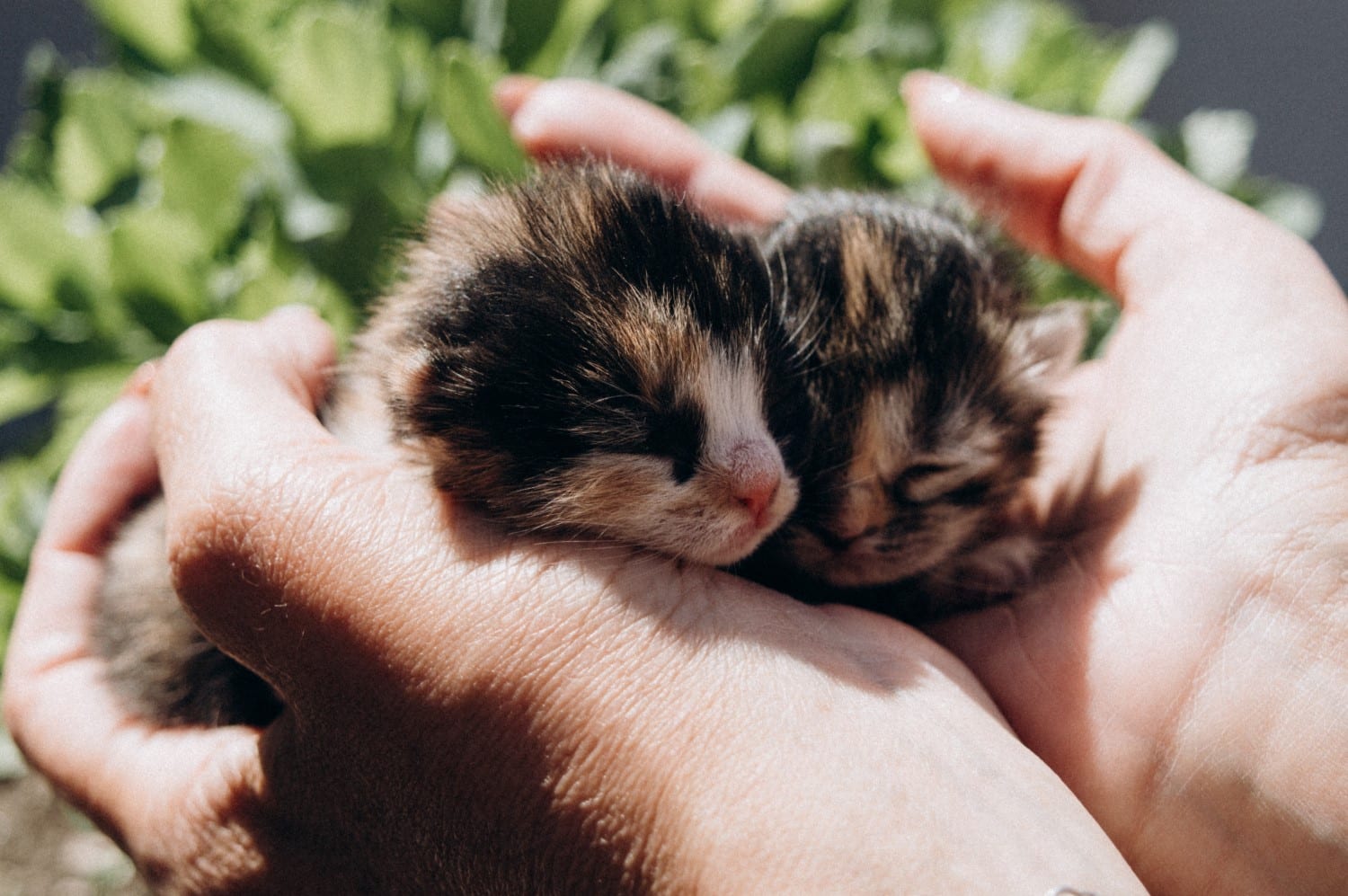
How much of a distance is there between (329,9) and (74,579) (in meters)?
1.27

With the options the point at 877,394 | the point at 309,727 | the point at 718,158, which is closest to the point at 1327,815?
the point at 877,394

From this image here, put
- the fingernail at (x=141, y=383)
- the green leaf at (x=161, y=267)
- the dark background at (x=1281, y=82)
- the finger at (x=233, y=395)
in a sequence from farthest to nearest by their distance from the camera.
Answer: the dark background at (x=1281, y=82), the green leaf at (x=161, y=267), the fingernail at (x=141, y=383), the finger at (x=233, y=395)

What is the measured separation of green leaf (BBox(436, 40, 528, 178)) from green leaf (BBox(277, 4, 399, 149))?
127 millimetres

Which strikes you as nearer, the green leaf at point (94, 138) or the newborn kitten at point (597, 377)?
the newborn kitten at point (597, 377)

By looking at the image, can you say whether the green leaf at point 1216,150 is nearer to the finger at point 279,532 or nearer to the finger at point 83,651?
the finger at point 279,532

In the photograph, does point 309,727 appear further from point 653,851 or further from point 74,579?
point 74,579

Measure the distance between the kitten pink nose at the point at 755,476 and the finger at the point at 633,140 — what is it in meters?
0.87

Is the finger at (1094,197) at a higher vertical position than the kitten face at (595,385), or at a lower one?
higher

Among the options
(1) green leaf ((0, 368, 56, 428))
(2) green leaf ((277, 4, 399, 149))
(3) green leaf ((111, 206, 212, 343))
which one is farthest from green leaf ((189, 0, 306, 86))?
(1) green leaf ((0, 368, 56, 428))

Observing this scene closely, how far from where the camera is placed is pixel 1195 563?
160 centimetres

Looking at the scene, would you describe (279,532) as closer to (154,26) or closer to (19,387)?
(19,387)

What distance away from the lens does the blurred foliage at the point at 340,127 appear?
212 cm

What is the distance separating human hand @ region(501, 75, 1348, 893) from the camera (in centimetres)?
149

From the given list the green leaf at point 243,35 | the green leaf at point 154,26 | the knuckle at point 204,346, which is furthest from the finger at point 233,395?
the green leaf at point 154,26
